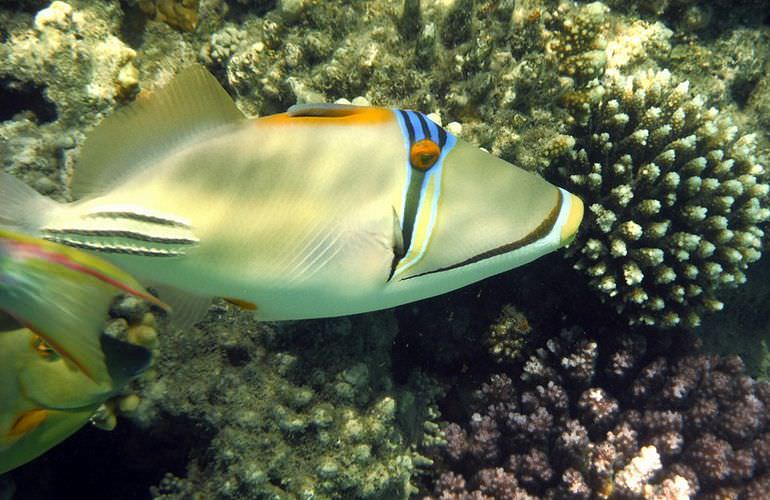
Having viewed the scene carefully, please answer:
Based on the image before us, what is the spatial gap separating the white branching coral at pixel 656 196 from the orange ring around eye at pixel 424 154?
218cm

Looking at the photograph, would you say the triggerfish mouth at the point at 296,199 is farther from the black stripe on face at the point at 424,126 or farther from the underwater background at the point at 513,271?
the underwater background at the point at 513,271

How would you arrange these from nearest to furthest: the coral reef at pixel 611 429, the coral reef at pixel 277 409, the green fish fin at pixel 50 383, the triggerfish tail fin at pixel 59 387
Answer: the triggerfish tail fin at pixel 59 387 < the green fish fin at pixel 50 383 < the coral reef at pixel 277 409 < the coral reef at pixel 611 429

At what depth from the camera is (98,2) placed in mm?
3936

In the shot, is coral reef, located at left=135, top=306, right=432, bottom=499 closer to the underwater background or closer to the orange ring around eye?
the underwater background

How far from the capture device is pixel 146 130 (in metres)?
1.53

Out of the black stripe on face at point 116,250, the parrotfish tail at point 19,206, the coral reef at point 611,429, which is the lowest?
the coral reef at point 611,429

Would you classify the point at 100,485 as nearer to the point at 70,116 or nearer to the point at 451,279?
the point at 70,116

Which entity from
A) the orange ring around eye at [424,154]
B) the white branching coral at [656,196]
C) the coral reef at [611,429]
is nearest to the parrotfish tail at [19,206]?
the orange ring around eye at [424,154]

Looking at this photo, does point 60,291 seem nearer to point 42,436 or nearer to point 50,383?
point 50,383

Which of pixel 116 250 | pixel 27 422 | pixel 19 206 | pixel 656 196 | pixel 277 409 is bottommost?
pixel 277 409

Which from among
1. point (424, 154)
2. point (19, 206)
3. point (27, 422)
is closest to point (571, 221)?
point (424, 154)

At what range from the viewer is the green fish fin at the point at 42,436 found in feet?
7.27

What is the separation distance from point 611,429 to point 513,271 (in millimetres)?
1305

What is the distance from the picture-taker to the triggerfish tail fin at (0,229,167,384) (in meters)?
1.13
